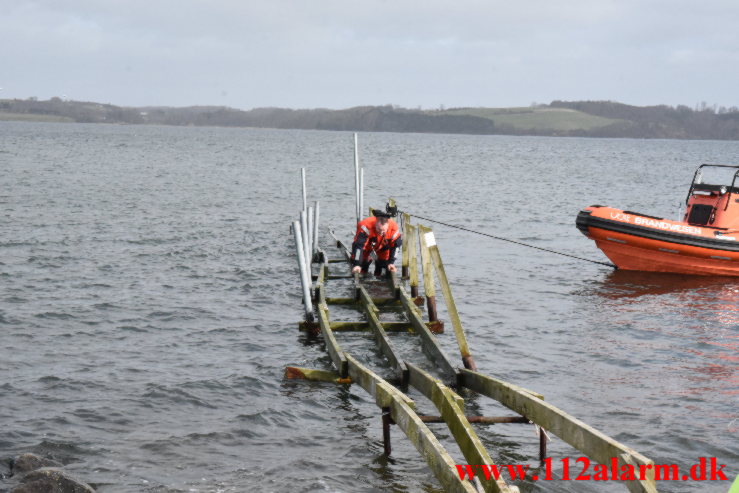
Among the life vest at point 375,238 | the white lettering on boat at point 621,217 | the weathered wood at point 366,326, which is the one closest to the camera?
the weathered wood at point 366,326

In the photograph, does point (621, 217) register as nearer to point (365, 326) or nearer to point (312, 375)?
point (365, 326)

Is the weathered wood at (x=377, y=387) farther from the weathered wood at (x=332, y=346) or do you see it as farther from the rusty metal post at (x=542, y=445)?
the rusty metal post at (x=542, y=445)

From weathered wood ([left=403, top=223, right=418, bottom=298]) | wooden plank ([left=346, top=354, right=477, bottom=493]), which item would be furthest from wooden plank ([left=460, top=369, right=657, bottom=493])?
weathered wood ([left=403, top=223, right=418, bottom=298])

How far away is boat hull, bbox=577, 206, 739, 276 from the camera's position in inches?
765

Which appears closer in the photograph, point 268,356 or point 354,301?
point 268,356

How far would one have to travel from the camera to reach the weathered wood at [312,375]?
10.6 meters

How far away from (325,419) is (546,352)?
508 centimetres

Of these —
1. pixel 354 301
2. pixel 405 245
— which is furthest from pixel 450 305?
pixel 405 245

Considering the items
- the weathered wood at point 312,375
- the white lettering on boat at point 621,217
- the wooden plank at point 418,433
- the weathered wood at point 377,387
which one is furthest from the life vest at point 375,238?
the white lettering on boat at point 621,217

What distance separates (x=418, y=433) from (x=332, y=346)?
422cm

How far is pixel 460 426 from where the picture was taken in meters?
7.23

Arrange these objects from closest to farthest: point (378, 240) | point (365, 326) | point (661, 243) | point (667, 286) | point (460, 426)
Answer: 1. point (460, 426)
2. point (365, 326)
3. point (378, 240)
4. point (667, 286)
5. point (661, 243)

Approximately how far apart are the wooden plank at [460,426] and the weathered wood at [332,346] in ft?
4.92

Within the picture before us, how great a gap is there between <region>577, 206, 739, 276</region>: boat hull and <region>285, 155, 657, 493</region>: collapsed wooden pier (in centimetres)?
583
